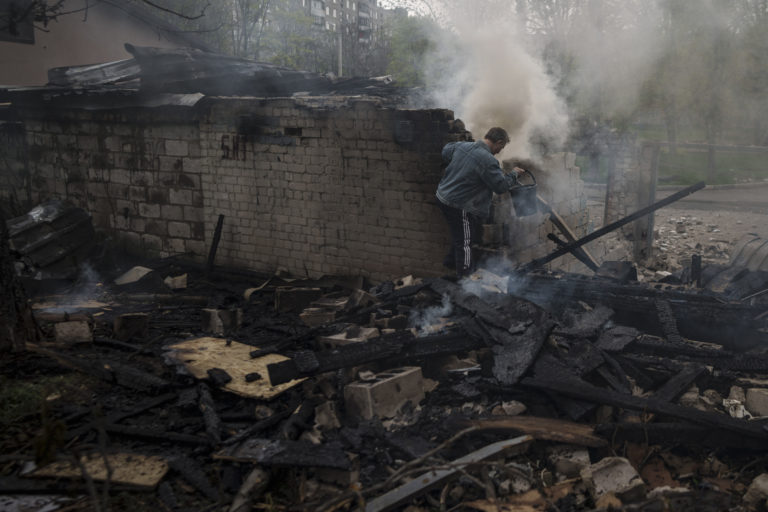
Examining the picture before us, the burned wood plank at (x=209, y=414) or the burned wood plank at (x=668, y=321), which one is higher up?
the burned wood plank at (x=668, y=321)

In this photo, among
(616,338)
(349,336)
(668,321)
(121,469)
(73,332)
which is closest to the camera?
(121,469)

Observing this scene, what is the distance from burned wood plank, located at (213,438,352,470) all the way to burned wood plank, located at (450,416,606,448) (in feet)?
3.34

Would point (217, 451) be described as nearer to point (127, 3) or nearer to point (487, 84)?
point (487, 84)

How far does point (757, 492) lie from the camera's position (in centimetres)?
369

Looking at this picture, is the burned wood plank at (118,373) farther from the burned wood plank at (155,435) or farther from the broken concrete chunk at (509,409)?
the broken concrete chunk at (509,409)

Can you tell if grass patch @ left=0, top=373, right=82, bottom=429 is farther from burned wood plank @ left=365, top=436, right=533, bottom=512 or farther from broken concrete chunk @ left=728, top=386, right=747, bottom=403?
broken concrete chunk @ left=728, top=386, right=747, bottom=403

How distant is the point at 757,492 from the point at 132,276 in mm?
Result: 8735

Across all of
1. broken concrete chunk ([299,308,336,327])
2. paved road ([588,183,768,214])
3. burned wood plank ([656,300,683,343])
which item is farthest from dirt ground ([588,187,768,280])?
broken concrete chunk ([299,308,336,327])

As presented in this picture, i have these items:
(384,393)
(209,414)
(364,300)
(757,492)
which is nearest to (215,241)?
(364,300)

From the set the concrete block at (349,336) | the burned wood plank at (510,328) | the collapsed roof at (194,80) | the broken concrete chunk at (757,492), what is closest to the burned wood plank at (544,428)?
the burned wood plank at (510,328)

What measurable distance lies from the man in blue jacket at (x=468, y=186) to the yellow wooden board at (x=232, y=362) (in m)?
2.73

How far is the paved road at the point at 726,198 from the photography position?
18328mm

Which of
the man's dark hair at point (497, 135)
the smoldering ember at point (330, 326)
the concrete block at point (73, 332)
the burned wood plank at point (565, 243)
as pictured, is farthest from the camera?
the burned wood plank at point (565, 243)

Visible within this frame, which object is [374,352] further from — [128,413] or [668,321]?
[668,321]
